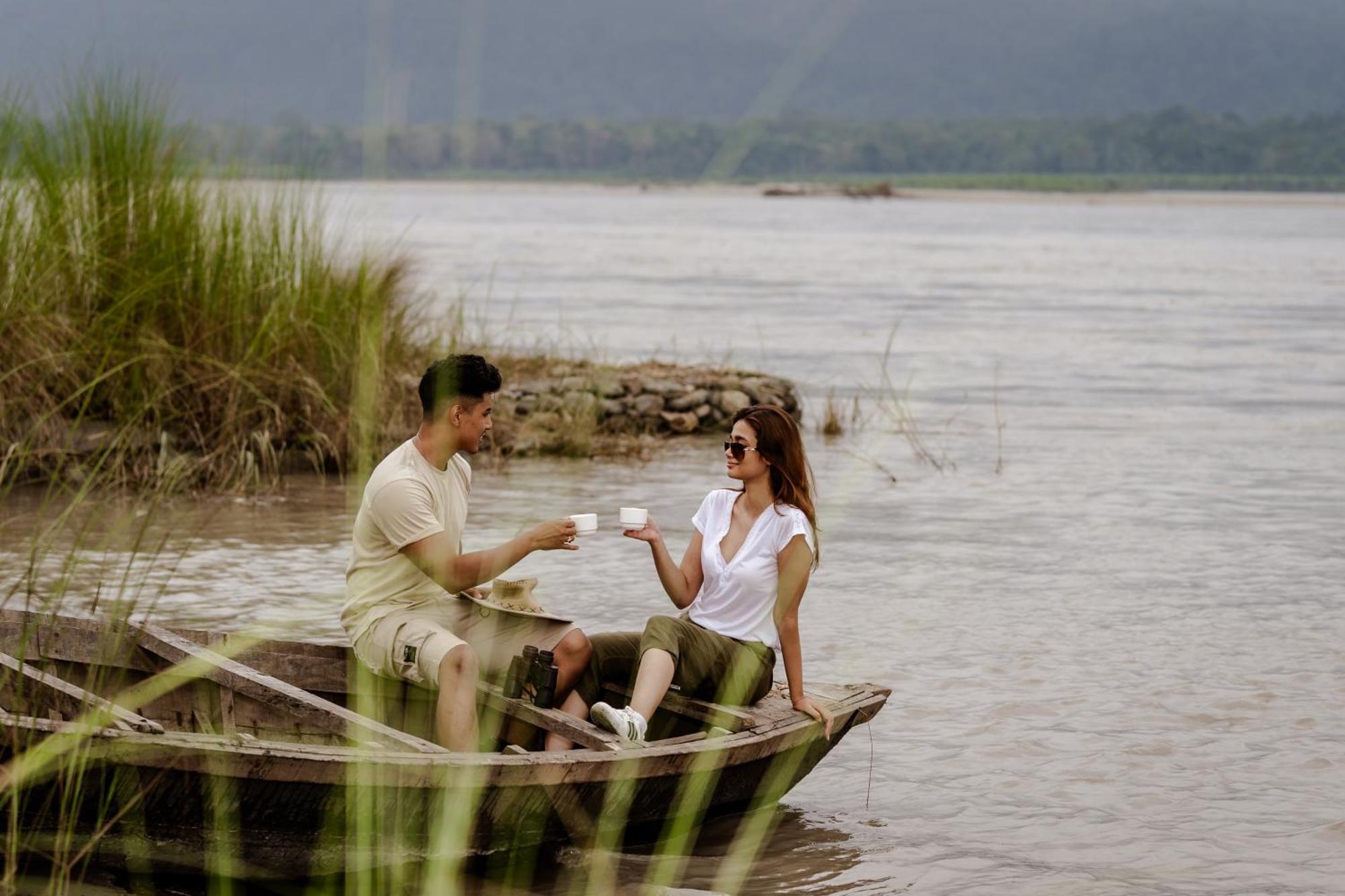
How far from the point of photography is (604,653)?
20.9 ft

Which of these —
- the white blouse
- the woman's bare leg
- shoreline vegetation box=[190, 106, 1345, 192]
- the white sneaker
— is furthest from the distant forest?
the white sneaker

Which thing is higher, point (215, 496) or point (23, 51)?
point (23, 51)

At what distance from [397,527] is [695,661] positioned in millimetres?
1147

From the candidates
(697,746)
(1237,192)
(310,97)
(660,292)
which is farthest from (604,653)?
(1237,192)

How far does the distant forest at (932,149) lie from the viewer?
13925 centimetres

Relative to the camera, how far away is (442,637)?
584 centimetres

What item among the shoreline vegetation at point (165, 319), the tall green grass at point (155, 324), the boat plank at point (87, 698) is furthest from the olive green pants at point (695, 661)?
the shoreline vegetation at point (165, 319)

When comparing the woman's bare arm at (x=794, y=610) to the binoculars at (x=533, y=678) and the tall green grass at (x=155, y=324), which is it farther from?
the tall green grass at (x=155, y=324)

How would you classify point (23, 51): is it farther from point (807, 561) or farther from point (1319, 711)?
point (1319, 711)

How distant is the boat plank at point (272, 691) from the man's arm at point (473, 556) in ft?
1.75

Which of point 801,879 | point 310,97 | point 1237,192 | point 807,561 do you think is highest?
point 1237,192

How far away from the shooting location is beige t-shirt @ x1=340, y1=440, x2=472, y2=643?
5.88 m

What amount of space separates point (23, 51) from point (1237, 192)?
142501mm

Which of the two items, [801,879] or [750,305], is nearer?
[801,879]
